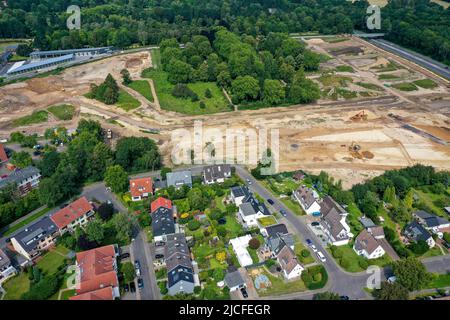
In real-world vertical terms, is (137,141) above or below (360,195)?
above

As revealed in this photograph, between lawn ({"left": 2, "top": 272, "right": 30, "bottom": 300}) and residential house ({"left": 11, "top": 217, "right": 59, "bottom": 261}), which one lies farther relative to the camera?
residential house ({"left": 11, "top": 217, "right": 59, "bottom": 261})

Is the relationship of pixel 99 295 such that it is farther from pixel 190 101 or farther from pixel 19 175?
pixel 190 101

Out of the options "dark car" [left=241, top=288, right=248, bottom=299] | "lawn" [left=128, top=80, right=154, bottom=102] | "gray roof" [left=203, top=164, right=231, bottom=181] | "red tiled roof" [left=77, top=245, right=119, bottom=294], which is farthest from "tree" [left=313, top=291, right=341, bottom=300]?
"lawn" [left=128, top=80, right=154, bottom=102]

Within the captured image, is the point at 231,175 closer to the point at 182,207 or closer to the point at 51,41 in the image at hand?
the point at 182,207

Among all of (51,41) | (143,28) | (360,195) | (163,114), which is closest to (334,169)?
(360,195)

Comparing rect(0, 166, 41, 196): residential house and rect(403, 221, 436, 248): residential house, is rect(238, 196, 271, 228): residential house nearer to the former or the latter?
rect(403, 221, 436, 248): residential house

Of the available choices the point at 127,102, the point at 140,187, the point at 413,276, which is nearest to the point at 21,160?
the point at 140,187

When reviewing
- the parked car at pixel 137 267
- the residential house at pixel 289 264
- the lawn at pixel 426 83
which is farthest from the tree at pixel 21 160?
the lawn at pixel 426 83

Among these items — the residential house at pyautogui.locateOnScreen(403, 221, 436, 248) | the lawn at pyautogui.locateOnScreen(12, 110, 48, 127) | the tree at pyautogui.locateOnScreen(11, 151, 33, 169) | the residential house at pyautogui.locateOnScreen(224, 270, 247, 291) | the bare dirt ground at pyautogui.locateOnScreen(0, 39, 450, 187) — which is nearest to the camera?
the residential house at pyautogui.locateOnScreen(224, 270, 247, 291)

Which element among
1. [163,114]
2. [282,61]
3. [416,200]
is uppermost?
[282,61]
